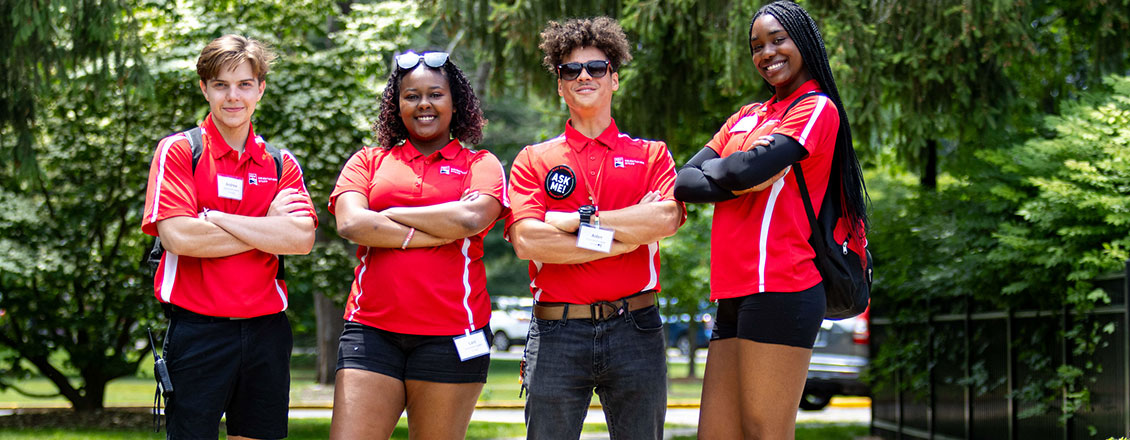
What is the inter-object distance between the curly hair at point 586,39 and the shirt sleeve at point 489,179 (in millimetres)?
479

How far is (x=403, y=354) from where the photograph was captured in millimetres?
4086

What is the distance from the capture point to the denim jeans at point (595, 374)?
3.94 metres

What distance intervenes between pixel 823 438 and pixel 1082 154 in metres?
5.21

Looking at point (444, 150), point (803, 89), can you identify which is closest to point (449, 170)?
point (444, 150)

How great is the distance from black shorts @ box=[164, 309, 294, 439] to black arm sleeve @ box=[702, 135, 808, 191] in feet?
6.05

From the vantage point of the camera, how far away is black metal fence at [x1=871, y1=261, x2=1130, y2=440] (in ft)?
23.0

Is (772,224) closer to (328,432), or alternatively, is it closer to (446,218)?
(446,218)

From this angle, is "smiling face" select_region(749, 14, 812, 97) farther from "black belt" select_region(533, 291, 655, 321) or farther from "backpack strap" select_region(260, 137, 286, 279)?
"backpack strap" select_region(260, 137, 286, 279)

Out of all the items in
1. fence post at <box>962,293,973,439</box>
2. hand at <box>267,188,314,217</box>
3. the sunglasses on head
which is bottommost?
fence post at <box>962,293,973,439</box>

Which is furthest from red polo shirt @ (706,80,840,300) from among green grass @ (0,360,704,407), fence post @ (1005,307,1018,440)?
green grass @ (0,360,704,407)

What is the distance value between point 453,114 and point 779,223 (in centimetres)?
157

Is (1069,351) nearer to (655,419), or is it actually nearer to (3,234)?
(655,419)

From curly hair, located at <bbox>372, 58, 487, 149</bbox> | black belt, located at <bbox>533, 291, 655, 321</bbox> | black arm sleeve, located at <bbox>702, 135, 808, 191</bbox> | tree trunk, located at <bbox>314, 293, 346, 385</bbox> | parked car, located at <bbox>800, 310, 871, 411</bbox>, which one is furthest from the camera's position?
tree trunk, located at <bbox>314, 293, 346, 385</bbox>

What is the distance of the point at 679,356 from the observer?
38781 mm
